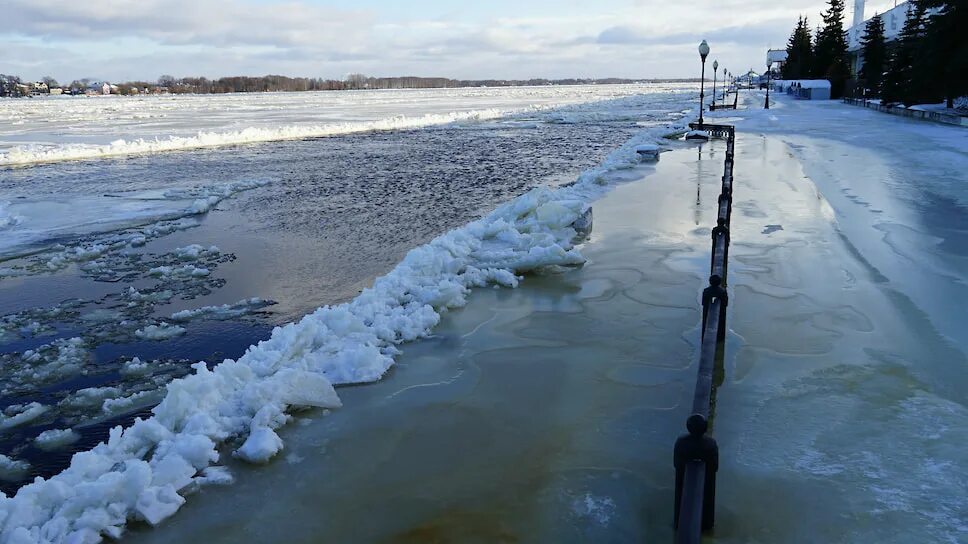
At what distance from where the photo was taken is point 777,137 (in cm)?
2677

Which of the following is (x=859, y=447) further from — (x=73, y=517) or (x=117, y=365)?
(x=117, y=365)

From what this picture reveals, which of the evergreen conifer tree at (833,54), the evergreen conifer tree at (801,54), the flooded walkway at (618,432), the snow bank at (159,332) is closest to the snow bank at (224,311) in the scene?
the snow bank at (159,332)

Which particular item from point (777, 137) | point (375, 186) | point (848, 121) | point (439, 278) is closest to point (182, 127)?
point (375, 186)

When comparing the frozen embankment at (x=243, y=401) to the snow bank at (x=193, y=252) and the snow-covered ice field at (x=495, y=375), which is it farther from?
the snow bank at (x=193, y=252)

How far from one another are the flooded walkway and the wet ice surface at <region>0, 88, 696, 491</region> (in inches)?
84.4

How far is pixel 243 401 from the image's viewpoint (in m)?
5.13

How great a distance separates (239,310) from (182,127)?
43.6 metres

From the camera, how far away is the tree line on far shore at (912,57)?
31188 mm

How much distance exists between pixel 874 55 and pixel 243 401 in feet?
209

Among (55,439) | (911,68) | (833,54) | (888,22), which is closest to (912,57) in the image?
(911,68)

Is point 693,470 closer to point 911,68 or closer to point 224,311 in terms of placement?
point 224,311

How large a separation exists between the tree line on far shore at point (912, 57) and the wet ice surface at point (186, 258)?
62.2 ft

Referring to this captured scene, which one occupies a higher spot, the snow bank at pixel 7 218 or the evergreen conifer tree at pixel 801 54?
the evergreen conifer tree at pixel 801 54

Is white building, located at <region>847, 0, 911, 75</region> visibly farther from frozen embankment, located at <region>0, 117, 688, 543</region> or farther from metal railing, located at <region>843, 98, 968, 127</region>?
frozen embankment, located at <region>0, 117, 688, 543</region>
